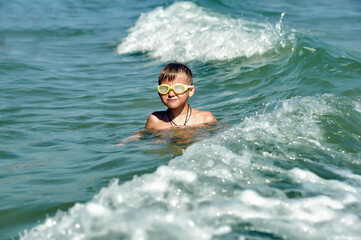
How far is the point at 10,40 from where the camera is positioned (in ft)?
48.4

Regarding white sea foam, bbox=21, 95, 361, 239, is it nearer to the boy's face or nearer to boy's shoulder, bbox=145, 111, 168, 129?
the boy's face

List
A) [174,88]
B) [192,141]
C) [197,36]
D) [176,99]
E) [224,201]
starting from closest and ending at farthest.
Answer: [224,201] < [192,141] < [174,88] < [176,99] < [197,36]

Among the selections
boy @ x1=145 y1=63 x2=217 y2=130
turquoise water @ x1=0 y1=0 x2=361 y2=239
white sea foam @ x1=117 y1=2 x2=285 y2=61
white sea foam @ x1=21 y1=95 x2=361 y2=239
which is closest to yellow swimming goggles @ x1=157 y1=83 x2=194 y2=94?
boy @ x1=145 y1=63 x2=217 y2=130

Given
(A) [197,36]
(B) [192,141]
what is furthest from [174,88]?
(A) [197,36]

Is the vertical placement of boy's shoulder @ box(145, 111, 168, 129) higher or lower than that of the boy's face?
lower

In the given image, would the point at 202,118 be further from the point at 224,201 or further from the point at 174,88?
the point at 224,201

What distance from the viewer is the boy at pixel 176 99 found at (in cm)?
599

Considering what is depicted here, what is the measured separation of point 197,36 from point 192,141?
7267 millimetres

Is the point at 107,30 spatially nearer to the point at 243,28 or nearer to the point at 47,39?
the point at 47,39

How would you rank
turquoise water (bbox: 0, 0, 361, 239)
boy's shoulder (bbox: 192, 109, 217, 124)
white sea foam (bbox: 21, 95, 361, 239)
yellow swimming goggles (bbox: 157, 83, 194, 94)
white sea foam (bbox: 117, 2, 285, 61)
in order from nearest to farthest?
white sea foam (bbox: 21, 95, 361, 239)
turquoise water (bbox: 0, 0, 361, 239)
yellow swimming goggles (bbox: 157, 83, 194, 94)
boy's shoulder (bbox: 192, 109, 217, 124)
white sea foam (bbox: 117, 2, 285, 61)

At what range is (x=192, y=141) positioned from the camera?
18.3 feet

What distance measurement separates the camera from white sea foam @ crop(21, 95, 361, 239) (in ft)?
11.3

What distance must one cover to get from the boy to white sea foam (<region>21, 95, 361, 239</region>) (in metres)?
1.26

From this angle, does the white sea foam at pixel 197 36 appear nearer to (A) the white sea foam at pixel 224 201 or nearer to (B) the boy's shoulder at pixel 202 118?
(B) the boy's shoulder at pixel 202 118
